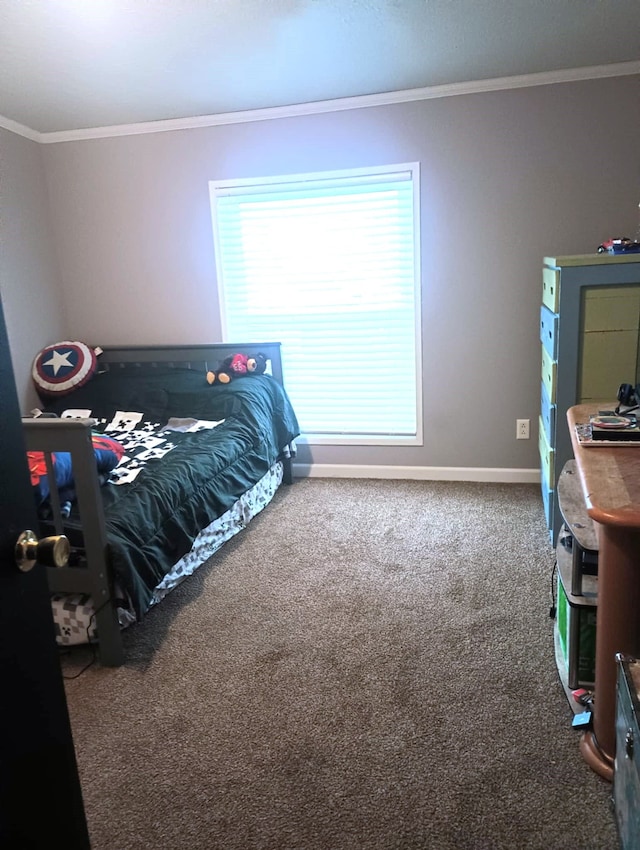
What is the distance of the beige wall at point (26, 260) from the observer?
3.66 metres

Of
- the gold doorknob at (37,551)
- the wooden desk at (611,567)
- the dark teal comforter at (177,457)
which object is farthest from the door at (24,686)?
the dark teal comforter at (177,457)

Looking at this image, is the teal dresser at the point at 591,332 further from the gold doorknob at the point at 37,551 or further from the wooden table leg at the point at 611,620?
the gold doorknob at the point at 37,551

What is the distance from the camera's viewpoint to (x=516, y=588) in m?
2.53

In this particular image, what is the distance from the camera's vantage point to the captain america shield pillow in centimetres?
385

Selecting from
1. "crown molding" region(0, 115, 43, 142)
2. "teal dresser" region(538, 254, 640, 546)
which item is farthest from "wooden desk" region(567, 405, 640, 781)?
"crown molding" region(0, 115, 43, 142)

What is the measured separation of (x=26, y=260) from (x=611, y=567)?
3636 millimetres

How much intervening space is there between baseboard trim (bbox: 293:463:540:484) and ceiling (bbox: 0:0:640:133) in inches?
82.4

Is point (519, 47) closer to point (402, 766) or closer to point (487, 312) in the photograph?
point (487, 312)

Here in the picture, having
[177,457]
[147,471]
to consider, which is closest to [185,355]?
[177,457]

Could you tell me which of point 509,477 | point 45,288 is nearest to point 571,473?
point 509,477

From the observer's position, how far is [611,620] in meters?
1.48

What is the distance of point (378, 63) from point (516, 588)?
2.42 meters

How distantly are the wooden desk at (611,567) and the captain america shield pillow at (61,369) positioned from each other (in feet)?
10.2

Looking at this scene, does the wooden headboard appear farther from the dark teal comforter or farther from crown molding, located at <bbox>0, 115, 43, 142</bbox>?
crown molding, located at <bbox>0, 115, 43, 142</bbox>
